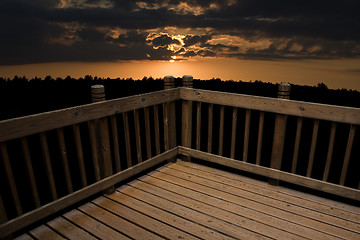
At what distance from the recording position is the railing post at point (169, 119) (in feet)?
12.3

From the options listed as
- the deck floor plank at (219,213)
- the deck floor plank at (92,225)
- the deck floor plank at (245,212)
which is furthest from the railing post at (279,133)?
the deck floor plank at (92,225)

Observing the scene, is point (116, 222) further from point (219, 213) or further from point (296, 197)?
point (296, 197)

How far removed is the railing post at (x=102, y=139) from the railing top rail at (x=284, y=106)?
130 cm

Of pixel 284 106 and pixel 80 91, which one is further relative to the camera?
pixel 80 91

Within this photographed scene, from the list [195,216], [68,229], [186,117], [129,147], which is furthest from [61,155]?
[186,117]

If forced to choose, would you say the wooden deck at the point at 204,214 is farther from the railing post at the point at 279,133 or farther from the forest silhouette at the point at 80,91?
the forest silhouette at the point at 80,91

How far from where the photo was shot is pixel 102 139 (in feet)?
9.66

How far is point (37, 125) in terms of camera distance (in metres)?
2.34

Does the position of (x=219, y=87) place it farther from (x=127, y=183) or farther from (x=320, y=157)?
(x=127, y=183)

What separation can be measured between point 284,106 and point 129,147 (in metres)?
1.89

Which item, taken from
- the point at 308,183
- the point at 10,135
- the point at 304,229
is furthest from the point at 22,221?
the point at 308,183

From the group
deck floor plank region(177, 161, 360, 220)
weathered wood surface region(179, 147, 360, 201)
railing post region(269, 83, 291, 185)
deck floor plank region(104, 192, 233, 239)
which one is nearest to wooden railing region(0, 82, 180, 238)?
deck floor plank region(104, 192, 233, 239)

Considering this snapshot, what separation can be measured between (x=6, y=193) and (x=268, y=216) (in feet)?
9.69

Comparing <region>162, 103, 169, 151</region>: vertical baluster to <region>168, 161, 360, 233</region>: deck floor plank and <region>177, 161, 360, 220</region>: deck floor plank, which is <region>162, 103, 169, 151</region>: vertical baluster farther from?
<region>177, 161, 360, 220</region>: deck floor plank
